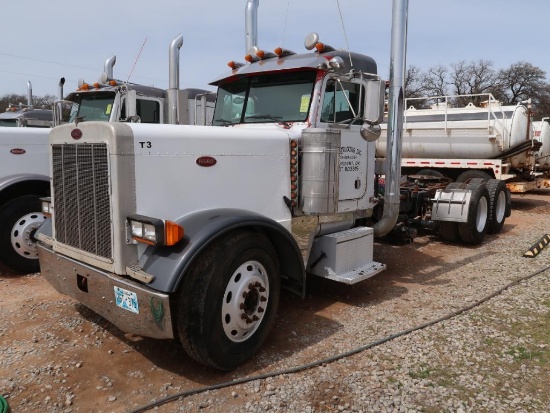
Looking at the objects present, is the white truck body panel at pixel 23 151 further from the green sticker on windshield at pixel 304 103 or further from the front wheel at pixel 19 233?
the green sticker on windshield at pixel 304 103

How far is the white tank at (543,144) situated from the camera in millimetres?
14781

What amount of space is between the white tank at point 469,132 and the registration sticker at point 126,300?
35.5 feet

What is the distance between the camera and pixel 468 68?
47531mm

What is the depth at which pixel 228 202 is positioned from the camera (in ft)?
12.4

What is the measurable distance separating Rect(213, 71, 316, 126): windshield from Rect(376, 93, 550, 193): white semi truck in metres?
8.20

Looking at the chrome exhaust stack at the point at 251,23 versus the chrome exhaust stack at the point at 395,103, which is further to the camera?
the chrome exhaust stack at the point at 251,23

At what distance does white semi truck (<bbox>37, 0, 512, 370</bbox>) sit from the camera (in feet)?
10.4

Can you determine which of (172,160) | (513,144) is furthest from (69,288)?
(513,144)

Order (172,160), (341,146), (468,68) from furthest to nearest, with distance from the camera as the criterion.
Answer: (468,68) < (341,146) < (172,160)

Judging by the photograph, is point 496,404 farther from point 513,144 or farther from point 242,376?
point 513,144

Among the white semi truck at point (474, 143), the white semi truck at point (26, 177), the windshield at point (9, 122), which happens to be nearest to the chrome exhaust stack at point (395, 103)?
the white semi truck at point (26, 177)

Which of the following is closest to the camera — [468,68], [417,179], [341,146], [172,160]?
[172,160]

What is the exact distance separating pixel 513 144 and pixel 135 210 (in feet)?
38.6

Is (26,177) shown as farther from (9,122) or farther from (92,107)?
(9,122)
